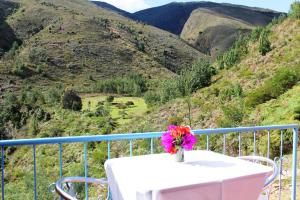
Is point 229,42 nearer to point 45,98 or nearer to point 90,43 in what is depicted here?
point 90,43

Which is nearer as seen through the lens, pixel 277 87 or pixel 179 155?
pixel 179 155

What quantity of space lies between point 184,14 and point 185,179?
153763 mm

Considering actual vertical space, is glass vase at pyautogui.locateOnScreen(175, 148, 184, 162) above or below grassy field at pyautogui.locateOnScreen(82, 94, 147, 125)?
above

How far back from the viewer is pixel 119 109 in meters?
55.2

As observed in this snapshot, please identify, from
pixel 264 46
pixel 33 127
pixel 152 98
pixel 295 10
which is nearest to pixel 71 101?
pixel 33 127

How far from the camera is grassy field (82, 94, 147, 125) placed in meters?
50.2

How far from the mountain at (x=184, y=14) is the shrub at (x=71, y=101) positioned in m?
81.3

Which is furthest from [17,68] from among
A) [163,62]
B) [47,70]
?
[163,62]

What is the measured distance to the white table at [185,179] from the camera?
1809 mm

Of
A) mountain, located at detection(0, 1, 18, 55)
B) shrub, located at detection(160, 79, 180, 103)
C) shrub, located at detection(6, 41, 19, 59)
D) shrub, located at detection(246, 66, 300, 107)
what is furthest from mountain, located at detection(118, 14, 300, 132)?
mountain, located at detection(0, 1, 18, 55)

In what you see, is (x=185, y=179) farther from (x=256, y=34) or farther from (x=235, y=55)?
(x=256, y=34)

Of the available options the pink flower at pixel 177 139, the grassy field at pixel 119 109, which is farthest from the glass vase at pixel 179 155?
the grassy field at pixel 119 109

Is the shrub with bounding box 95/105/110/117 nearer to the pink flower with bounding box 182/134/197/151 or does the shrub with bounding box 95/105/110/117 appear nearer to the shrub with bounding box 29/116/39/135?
the shrub with bounding box 29/116/39/135

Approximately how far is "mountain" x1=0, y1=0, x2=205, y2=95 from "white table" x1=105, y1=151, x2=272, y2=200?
52994 millimetres
